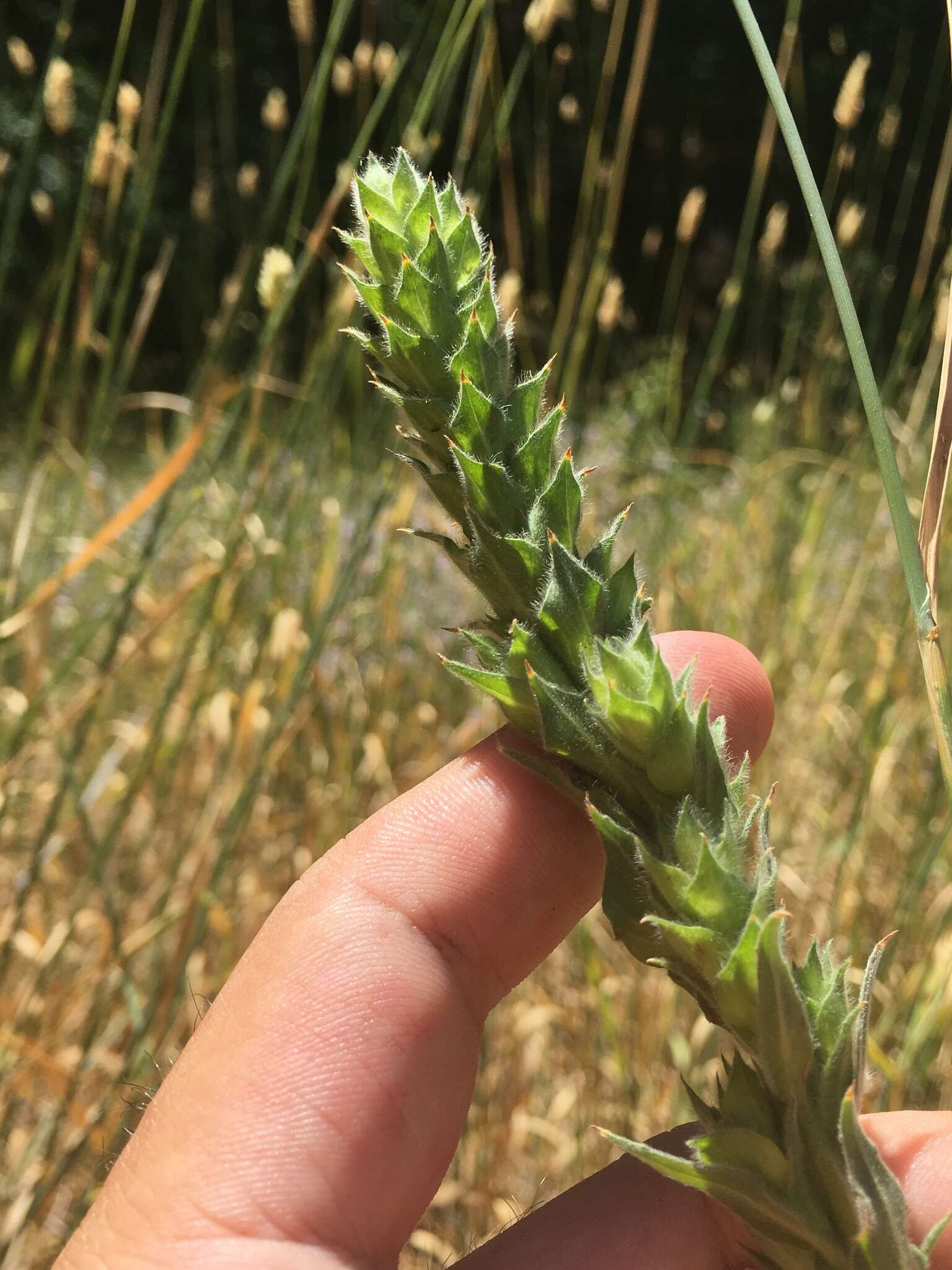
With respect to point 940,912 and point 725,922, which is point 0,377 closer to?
point 940,912

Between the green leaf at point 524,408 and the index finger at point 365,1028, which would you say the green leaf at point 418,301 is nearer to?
the green leaf at point 524,408

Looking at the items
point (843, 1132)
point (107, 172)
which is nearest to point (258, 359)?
point (107, 172)

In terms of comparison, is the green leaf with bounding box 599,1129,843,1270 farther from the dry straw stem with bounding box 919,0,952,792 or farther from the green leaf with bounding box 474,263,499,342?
the green leaf with bounding box 474,263,499,342

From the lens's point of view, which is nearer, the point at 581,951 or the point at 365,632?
the point at 581,951

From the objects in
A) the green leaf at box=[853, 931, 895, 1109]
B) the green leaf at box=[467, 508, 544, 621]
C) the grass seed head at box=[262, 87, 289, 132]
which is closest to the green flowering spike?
the green leaf at box=[467, 508, 544, 621]

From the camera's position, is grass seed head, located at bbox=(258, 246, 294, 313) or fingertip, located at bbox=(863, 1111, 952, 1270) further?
grass seed head, located at bbox=(258, 246, 294, 313)

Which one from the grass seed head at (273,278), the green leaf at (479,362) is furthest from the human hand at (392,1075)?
the grass seed head at (273,278)
